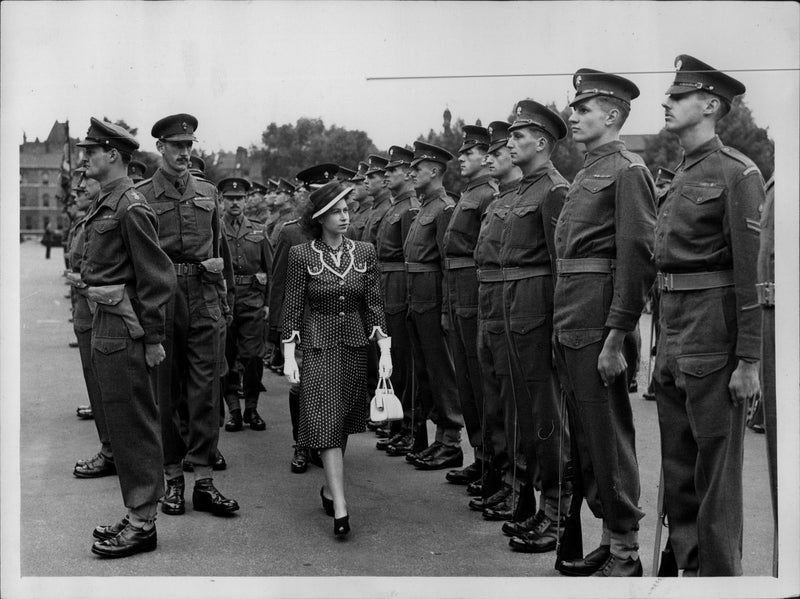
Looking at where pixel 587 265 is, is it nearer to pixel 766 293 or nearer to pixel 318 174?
pixel 766 293

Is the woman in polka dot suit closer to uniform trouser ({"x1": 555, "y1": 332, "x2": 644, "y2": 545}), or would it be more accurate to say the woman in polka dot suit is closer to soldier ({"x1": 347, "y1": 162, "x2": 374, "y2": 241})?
uniform trouser ({"x1": 555, "y1": 332, "x2": 644, "y2": 545})

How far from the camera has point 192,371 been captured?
670 cm

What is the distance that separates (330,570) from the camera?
5.28 meters

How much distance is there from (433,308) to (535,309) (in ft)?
7.39

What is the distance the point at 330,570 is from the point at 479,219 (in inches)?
116

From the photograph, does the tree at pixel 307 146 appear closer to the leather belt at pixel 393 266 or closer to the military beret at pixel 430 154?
the military beret at pixel 430 154

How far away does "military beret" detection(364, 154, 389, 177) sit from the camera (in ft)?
25.3

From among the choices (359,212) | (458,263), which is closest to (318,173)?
(458,263)

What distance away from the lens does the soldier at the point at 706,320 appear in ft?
13.9

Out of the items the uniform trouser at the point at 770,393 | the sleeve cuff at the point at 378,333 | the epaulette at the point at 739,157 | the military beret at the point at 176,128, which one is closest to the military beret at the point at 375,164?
the military beret at the point at 176,128

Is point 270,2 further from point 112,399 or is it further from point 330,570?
point 330,570

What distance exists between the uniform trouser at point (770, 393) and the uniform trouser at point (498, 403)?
1763mm

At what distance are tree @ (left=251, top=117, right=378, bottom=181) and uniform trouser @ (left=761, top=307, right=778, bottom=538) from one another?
2760mm

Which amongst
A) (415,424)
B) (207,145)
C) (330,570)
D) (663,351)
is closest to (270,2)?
(207,145)
